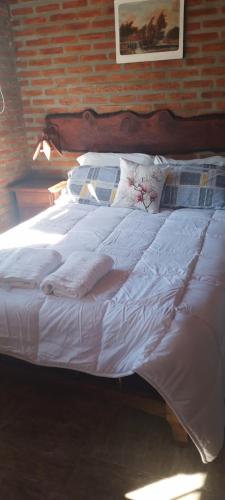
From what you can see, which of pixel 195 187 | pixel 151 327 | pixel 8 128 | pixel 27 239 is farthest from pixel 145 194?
pixel 8 128

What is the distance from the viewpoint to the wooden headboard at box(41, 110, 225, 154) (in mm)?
2967

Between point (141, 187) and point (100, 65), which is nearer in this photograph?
point (141, 187)

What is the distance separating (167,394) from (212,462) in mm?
408

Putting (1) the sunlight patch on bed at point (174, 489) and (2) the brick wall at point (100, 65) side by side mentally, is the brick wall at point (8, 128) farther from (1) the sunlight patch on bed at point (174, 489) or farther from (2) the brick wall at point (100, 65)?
(1) the sunlight patch on bed at point (174, 489)

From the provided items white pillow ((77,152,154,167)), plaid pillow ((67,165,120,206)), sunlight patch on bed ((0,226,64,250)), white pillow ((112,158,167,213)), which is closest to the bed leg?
sunlight patch on bed ((0,226,64,250))

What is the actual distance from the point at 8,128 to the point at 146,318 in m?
2.53

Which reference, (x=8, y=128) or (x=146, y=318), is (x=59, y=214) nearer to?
(x=8, y=128)

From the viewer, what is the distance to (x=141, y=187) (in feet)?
8.67

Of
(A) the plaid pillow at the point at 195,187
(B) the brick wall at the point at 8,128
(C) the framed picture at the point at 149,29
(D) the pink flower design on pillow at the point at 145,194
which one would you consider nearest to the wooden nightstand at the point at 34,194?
(B) the brick wall at the point at 8,128

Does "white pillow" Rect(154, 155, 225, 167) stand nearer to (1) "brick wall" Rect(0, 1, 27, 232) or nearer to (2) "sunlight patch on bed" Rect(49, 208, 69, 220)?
(2) "sunlight patch on bed" Rect(49, 208, 69, 220)

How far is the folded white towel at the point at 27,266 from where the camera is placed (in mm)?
1684

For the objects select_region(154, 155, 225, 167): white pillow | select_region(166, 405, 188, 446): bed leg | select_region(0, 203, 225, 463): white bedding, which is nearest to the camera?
select_region(0, 203, 225, 463): white bedding

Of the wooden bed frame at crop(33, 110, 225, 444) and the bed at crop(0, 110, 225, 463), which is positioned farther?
the wooden bed frame at crop(33, 110, 225, 444)

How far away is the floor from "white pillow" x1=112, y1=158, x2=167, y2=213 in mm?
1337
